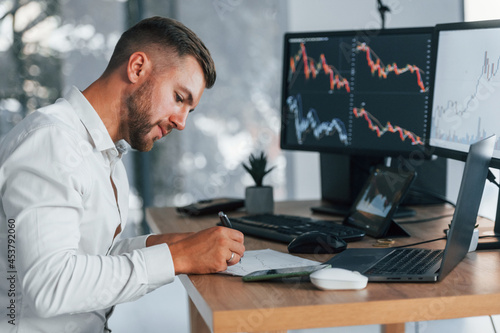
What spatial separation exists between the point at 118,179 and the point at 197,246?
38 centimetres

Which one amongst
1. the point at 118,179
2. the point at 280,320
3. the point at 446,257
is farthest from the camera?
the point at 118,179

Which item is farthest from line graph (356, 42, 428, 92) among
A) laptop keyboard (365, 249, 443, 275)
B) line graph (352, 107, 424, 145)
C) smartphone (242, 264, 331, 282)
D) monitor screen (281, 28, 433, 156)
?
smartphone (242, 264, 331, 282)

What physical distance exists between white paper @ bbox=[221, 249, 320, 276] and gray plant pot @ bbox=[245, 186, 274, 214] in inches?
21.3

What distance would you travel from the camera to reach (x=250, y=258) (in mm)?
1239

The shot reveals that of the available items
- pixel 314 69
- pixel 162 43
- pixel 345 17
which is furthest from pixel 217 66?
pixel 162 43

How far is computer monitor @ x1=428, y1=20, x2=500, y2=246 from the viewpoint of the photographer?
134 centimetres

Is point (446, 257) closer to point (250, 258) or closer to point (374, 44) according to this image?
point (250, 258)

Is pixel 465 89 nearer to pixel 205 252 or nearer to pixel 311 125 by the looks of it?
pixel 311 125

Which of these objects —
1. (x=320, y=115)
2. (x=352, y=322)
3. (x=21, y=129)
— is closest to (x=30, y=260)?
(x=21, y=129)

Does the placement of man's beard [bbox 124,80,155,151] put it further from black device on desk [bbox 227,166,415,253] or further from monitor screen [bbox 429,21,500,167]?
monitor screen [bbox 429,21,500,167]

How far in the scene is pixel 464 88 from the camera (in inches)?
57.2

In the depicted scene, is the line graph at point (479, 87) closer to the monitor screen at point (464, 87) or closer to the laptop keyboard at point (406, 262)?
the monitor screen at point (464, 87)

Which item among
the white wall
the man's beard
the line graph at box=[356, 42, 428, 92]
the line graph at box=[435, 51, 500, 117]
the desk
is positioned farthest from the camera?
the white wall

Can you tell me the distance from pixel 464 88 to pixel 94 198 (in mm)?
928
